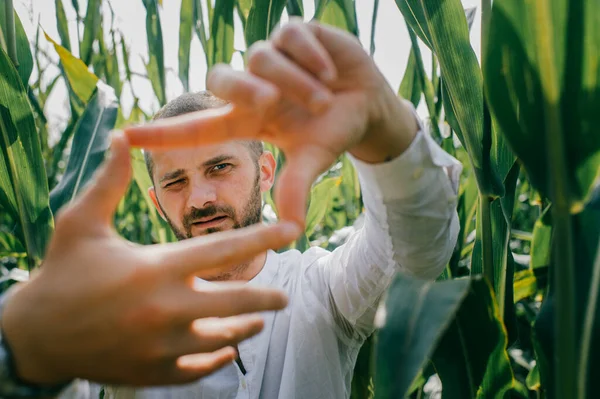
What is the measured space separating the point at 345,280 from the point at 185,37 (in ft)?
1.90

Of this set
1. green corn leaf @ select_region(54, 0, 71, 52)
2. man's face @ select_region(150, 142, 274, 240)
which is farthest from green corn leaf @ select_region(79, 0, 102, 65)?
man's face @ select_region(150, 142, 274, 240)

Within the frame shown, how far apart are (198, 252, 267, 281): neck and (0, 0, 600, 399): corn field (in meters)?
0.21

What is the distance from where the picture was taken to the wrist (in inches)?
14.5

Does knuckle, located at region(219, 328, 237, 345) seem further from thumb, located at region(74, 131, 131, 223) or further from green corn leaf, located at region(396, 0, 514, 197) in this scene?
green corn leaf, located at region(396, 0, 514, 197)

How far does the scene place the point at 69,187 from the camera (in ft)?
2.13

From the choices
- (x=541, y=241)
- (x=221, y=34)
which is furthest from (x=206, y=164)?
(x=541, y=241)

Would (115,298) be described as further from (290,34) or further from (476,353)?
(476,353)

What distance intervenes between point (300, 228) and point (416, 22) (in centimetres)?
40

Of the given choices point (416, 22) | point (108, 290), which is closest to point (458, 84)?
point (416, 22)

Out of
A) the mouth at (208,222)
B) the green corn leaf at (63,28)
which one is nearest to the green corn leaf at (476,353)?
the mouth at (208,222)

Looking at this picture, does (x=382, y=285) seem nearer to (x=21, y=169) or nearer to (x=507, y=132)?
(x=507, y=132)

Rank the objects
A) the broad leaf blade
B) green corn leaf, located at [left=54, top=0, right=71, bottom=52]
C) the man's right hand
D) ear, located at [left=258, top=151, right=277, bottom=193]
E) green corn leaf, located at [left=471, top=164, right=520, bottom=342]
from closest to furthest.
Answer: the man's right hand, the broad leaf blade, green corn leaf, located at [left=471, top=164, right=520, bottom=342], ear, located at [left=258, top=151, right=277, bottom=193], green corn leaf, located at [left=54, top=0, right=71, bottom=52]

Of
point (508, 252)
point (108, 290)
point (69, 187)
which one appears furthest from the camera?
point (69, 187)

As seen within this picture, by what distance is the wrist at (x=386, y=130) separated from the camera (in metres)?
0.37
